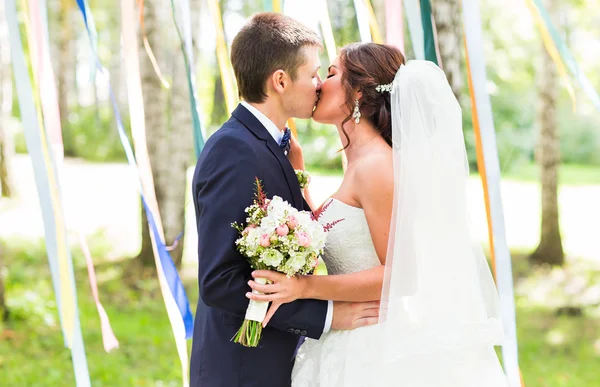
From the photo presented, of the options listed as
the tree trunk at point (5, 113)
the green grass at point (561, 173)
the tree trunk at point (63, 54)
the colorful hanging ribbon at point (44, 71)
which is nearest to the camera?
the colorful hanging ribbon at point (44, 71)

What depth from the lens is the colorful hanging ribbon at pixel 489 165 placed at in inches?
114

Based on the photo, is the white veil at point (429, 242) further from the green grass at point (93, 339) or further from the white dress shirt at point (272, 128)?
the green grass at point (93, 339)

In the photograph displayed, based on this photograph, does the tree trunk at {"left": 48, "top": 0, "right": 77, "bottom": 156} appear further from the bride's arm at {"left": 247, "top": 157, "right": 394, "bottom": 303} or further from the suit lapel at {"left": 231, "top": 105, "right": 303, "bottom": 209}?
the bride's arm at {"left": 247, "top": 157, "right": 394, "bottom": 303}

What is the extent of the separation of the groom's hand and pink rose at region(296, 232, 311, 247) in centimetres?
47

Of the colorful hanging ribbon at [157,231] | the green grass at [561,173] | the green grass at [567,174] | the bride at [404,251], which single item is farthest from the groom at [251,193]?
the green grass at [567,174]

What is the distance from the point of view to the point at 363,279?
8.53ft

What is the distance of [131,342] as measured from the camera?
707cm

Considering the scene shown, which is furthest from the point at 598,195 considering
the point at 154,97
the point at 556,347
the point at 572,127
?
the point at 154,97

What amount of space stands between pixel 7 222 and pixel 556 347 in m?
10.4

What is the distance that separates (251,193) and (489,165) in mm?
1147

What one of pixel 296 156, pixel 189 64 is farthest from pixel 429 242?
pixel 189 64

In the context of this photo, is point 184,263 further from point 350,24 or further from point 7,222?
point 350,24

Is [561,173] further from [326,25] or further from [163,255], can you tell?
[163,255]

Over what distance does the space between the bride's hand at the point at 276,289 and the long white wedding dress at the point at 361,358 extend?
1.16 feet
